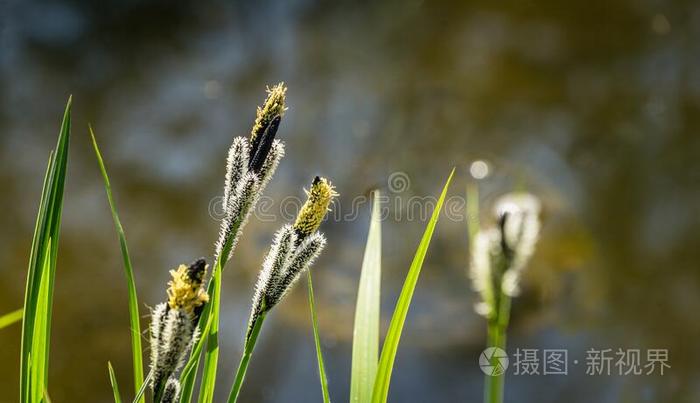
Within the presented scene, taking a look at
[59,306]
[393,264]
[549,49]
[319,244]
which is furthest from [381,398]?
[549,49]

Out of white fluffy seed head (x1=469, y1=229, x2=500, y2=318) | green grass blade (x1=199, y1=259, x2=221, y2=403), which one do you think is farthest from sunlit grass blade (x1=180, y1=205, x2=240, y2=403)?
white fluffy seed head (x1=469, y1=229, x2=500, y2=318)

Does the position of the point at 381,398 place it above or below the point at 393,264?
below

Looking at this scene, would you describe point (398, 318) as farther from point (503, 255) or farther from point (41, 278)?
point (41, 278)

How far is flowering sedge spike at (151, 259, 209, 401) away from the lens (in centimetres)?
21

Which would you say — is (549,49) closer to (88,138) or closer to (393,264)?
(393,264)

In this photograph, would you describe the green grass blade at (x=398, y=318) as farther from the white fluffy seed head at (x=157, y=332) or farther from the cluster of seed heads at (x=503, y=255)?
the white fluffy seed head at (x=157, y=332)

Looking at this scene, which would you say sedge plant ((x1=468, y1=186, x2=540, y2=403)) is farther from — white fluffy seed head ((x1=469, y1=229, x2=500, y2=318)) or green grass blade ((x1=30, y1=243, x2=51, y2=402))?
green grass blade ((x1=30, y1=243, x2=51, y2=402))

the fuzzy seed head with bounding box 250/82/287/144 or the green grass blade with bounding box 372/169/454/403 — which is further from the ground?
the fuzzy seed head with bounding box 250/82/287/144

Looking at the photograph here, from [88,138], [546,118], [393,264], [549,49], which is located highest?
[549,49]

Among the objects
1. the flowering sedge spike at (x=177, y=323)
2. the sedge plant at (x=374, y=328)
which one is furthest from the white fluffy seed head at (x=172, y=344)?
the sedge plant at (x=374, y=328)

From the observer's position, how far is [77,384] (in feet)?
4.59

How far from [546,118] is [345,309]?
28.3 inches

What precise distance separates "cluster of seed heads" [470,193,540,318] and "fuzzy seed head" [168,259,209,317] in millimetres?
137

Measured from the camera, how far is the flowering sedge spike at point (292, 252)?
26 cm
